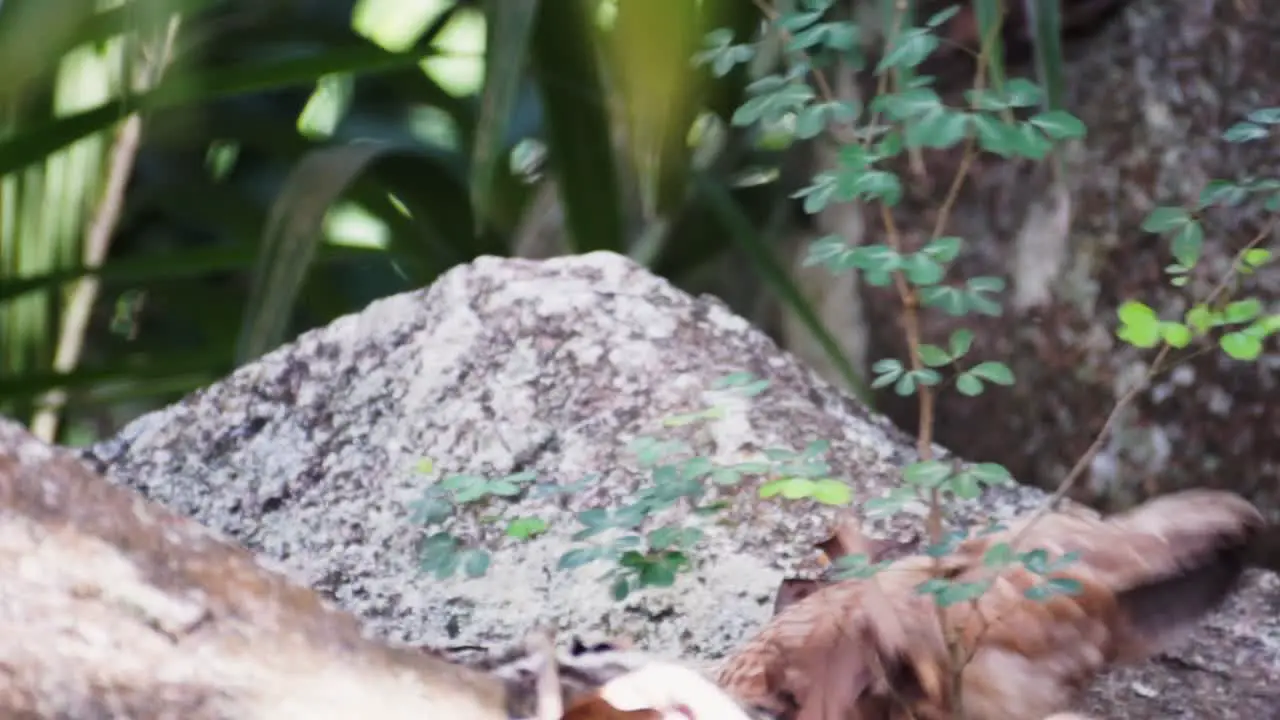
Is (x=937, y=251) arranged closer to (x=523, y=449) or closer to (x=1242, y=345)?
(x=1242, y=345)

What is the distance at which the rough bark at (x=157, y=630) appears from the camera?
48 cm

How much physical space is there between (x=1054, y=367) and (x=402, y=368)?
0.54 metres

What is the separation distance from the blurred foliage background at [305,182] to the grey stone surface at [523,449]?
15 centimetres

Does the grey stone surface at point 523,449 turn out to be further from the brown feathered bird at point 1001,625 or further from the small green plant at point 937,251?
the small green plant at point 937,251

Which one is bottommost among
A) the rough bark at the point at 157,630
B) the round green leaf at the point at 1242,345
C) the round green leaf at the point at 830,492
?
the round green leaf at the point at 1242,345

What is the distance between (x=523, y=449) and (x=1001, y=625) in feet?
1.37

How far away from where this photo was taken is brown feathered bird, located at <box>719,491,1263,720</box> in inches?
24.4

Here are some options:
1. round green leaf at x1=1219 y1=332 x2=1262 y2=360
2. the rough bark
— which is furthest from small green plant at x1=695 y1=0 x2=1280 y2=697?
the rough bark

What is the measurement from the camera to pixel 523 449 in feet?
3.28

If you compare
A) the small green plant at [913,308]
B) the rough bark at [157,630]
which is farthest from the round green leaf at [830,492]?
the rough bark at [157,630]

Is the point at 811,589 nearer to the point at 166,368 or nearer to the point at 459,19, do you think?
the point at 166,368

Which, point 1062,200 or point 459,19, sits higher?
A: point 459,19

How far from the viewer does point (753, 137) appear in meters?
1.78

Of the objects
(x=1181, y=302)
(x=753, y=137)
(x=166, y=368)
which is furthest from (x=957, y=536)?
(x=166, y=368)
